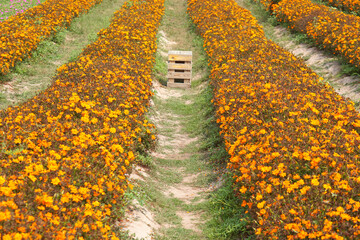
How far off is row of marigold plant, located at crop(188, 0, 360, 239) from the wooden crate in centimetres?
296

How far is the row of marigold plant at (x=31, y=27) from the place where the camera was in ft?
36.4

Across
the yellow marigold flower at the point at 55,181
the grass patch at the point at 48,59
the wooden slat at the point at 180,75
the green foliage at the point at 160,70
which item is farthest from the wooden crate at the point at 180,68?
the yellow marigold flower at the point at 55,181

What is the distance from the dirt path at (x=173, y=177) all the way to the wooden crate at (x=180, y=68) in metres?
0.25

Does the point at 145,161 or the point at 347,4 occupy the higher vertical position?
the point at 347,4

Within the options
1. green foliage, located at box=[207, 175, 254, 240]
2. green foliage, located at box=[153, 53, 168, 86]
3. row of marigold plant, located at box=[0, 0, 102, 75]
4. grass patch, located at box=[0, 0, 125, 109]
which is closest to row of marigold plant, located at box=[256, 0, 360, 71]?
green foliage, located at box=[153, 53, 168, 86]

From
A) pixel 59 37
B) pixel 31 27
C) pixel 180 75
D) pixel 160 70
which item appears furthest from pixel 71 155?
pixel 59 37

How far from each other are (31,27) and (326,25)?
1121 cm

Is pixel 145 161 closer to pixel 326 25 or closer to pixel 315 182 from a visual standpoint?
pixel 315 182

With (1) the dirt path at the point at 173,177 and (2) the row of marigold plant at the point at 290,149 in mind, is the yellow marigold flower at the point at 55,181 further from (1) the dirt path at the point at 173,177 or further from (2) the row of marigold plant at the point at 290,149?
(2) the row of marigold plant at the point at 290,149

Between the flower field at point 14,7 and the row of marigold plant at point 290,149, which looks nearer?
the row of marigold plant at point 290,149

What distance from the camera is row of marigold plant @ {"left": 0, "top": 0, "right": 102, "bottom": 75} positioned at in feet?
36.4

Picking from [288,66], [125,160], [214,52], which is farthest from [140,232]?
[214,52]

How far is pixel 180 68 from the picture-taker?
1248 cm

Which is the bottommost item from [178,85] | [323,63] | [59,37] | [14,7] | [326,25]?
[178,85]
